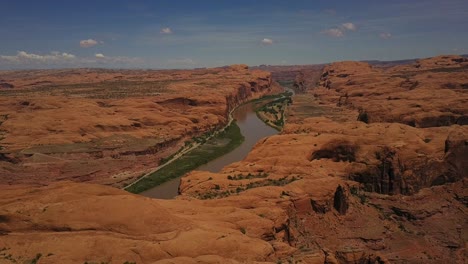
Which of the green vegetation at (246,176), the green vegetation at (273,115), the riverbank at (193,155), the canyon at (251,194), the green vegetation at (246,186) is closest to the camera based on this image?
the canyon at (251,194)

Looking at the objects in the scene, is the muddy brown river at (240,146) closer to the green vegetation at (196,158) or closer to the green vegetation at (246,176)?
the green vegetation at (196,158)

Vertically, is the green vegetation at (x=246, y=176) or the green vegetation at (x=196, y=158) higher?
the green vegetation at (x=246, y=176)

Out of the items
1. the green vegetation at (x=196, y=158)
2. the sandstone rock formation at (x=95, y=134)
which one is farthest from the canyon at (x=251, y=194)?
the green vegetation at (x=196, y=158)

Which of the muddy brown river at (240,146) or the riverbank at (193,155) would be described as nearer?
the muddy brown river at (240,146)

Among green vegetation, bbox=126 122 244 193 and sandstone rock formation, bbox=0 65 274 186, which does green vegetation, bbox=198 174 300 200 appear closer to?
green vegetation, bbox=126 122 244 193

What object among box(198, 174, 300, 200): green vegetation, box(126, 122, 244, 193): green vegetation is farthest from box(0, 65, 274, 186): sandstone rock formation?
box(198, 174, 300, 200): green vegetation

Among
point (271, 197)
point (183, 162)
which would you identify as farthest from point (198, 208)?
point (183, 162)

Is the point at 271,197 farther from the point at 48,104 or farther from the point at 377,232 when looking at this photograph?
the point at 48,104
